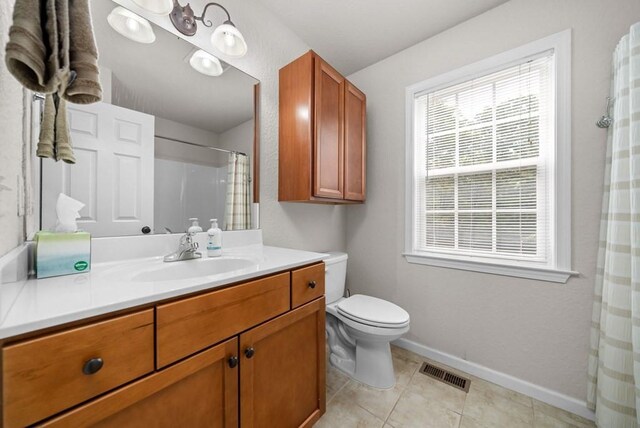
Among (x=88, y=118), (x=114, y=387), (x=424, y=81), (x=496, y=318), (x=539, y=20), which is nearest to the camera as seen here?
(x=114, y=387)

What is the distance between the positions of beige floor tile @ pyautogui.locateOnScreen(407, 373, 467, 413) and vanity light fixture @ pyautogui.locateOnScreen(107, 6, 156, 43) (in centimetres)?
242

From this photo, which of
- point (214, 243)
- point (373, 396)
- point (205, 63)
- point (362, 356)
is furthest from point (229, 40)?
point (373, 396)

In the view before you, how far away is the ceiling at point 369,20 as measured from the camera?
160 centimetres

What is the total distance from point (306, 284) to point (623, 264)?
57.6 inches

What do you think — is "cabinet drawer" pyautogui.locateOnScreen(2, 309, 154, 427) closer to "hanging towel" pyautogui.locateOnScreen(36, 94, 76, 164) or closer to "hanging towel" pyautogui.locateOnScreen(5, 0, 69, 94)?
"hanging towel" pyautogui.locateOnScreen(5, 0, 69, 94)

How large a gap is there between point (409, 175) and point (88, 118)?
1.94 metres

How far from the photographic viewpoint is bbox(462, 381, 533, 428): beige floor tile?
1279 millimetres

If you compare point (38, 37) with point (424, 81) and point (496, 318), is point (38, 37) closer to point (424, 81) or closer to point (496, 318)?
point (424, 81)

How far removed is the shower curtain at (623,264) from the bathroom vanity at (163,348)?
139 centimetres

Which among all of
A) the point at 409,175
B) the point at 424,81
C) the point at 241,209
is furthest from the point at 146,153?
the point at 424,81

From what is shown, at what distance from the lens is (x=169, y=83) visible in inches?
48.4

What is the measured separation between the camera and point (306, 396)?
112 centimetres

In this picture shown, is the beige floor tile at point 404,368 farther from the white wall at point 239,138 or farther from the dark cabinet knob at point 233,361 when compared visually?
the white wall at point 239,138

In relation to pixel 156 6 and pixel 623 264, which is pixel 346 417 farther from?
pixel 156 6
